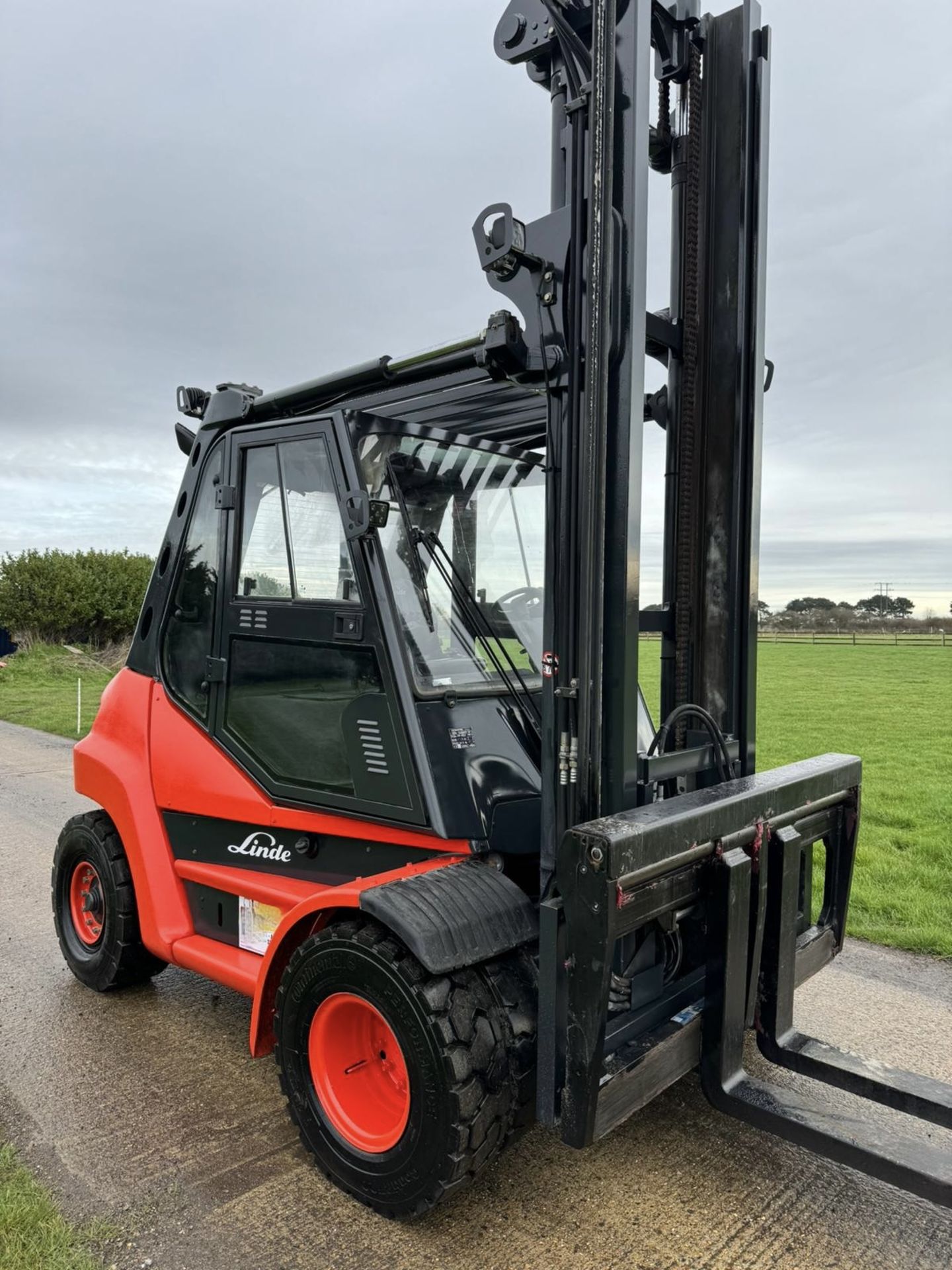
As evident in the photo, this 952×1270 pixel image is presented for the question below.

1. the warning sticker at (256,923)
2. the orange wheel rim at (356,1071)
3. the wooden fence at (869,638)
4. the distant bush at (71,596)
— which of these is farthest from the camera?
the wooden fence at (869,638)

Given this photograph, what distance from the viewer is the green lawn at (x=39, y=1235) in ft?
8.49

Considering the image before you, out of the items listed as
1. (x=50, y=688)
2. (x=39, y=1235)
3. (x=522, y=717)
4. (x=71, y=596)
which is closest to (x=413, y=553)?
(x=522, y=717)

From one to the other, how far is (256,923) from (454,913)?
1288mm

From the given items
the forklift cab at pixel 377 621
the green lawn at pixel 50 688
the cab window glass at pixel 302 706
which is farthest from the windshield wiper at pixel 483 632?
the green lawn at pixel 50 688

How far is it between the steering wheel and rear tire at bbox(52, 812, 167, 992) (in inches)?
86.2

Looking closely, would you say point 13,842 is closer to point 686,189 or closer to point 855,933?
point 855,933

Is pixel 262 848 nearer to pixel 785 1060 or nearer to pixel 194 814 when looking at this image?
pixel 194 814

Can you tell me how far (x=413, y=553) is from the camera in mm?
3322

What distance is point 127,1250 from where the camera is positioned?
265 centimetres

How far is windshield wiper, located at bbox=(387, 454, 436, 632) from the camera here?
3287 mm

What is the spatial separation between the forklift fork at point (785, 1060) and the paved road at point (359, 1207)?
0.31 metres

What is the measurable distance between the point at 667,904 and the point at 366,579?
143cm

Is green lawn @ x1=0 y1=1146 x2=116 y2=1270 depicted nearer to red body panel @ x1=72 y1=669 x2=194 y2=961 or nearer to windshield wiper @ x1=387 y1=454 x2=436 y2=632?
red body panel @ x1=72 y1=669 x2=194 y2=961

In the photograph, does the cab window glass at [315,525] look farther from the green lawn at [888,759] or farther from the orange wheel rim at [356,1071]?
the orange wheel rim at [356,1071]
